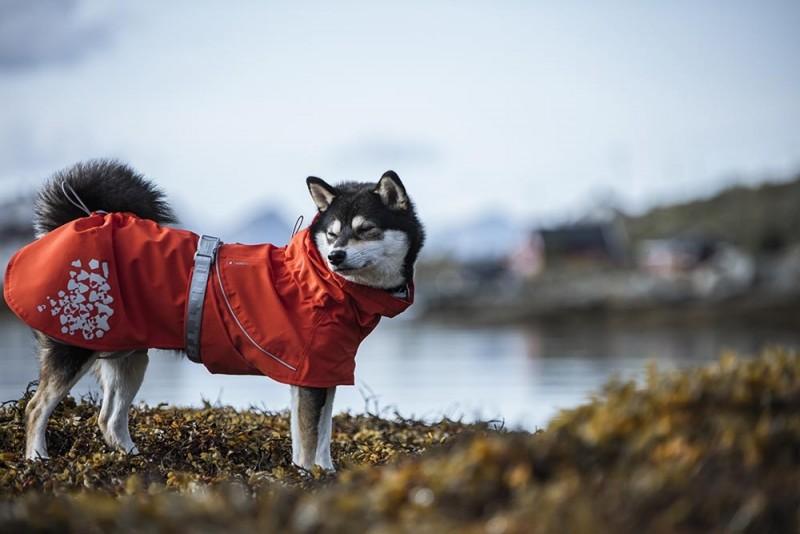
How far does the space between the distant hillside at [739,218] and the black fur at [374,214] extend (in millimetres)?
65710

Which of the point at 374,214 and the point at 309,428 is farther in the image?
the point at 374,214

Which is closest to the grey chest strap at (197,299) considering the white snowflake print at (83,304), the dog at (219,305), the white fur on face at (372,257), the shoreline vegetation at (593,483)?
the dog at (219,305)

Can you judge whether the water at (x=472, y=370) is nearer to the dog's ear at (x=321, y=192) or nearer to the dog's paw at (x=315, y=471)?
the dog's ear at (x=321, y=192)

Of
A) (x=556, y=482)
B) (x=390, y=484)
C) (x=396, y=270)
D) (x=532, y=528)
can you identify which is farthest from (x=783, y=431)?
(x=396, y=270)

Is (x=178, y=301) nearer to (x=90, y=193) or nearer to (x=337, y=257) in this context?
(x=337, y=257)

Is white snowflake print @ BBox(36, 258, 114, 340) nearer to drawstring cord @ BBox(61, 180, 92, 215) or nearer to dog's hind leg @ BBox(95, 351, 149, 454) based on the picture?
dog's hind leg @ BBox(95, 351, 149, 454)

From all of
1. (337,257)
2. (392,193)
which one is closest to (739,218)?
(392,193)

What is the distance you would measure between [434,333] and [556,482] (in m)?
51.5

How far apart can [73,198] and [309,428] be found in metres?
2.48

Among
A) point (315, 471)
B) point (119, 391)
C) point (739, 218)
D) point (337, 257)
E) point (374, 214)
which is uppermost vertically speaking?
point (739, 218)

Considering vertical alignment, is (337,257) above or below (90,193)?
below

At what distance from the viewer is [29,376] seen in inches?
983

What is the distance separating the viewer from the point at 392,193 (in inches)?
279

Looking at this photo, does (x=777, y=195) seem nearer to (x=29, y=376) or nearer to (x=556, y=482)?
(x=29, y=376)
